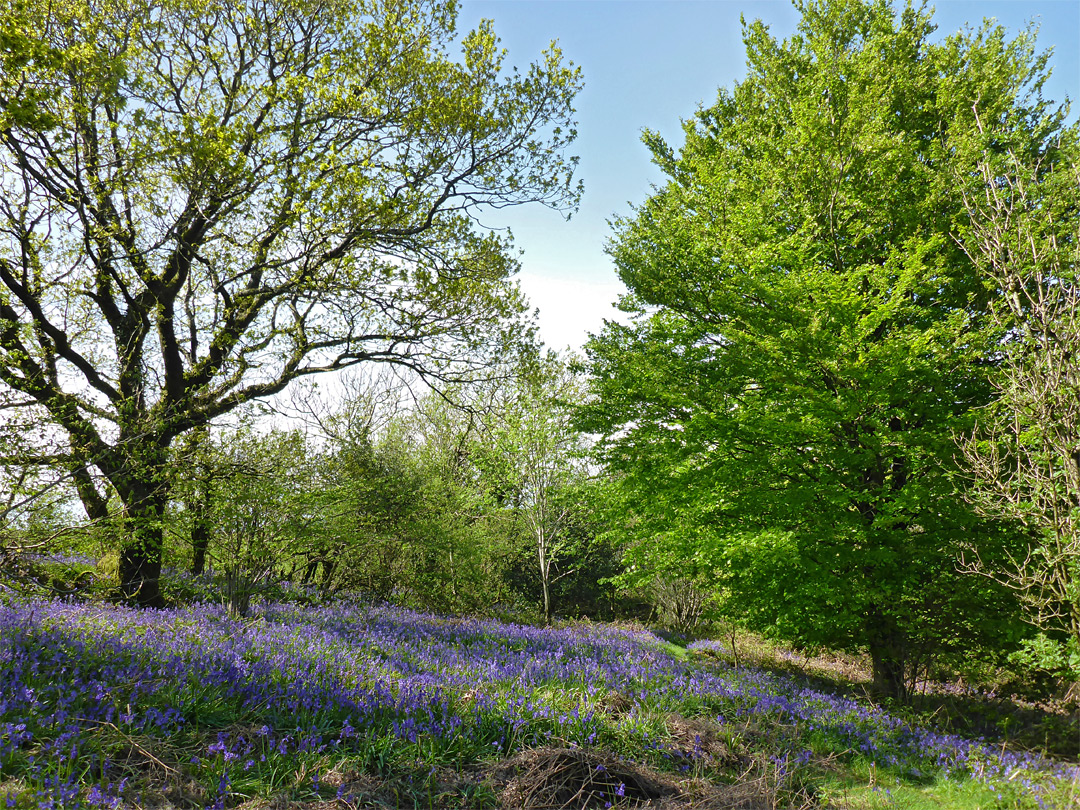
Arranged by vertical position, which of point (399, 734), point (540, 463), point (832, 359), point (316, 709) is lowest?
point (399, 734)

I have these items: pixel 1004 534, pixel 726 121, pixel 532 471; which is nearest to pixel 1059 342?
pixel 1004 534

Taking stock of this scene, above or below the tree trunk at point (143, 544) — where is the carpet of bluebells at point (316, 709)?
below

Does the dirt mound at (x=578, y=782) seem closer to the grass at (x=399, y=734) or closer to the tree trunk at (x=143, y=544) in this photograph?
the grass at (x=399, y=734)

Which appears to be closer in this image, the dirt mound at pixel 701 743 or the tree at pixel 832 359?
the dirt mound at pixel 701 743

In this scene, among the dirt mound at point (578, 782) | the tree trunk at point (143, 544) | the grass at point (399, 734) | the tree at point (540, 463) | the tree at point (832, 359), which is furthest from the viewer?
the tree at point (540, 463)

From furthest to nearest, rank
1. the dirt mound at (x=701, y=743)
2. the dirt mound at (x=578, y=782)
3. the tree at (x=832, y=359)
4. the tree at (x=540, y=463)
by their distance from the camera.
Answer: the tree at (x=540, y=463), the tree at (x=832, y=359), the dirt mound at (x=701, y=743), the dirt mound at (x=578, y=782)

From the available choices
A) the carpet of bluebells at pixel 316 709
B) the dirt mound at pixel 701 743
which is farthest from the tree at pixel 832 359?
the dirt mound at pixel 701 743

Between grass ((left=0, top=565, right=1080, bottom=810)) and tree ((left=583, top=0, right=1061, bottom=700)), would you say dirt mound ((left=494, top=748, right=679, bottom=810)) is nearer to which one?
grass ((left=0, top=565, right=1080, bottom=810))

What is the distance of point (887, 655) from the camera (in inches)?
363

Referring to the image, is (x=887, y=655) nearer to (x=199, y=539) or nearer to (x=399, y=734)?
(x=399, y=734)

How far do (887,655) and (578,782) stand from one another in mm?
7501

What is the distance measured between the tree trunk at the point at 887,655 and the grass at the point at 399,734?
1.84 meters

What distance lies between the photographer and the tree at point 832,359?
7.98 meters

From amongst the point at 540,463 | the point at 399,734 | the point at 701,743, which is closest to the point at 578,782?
the point at 399,734
